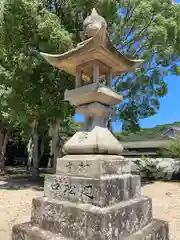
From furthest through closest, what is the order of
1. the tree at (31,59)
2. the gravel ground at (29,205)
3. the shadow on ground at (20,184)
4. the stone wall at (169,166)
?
the stone wall at (169,166)
the shadow on ground at (20,184)
the tree at (31,59)
the gravel ground at (29,205)

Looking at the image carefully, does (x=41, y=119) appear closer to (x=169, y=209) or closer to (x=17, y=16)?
(x=17, y=16)

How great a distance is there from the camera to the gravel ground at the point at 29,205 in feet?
16.0

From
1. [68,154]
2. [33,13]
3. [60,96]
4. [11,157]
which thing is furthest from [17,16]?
[11,157]

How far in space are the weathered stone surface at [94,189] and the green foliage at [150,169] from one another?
9127mm

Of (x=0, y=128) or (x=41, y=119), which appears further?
(x=0, y=128)

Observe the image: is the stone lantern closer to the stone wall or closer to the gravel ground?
the gravel ground

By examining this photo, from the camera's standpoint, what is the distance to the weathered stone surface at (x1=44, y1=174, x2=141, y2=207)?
2324mm

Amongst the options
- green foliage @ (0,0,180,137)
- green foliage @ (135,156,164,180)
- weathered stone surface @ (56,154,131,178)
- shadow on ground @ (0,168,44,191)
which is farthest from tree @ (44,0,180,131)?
weathered stone surface @ (56,154,131,178)

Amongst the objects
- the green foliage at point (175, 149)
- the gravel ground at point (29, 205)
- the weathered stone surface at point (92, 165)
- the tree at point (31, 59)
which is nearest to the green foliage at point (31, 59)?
the tree at point (31, 59)

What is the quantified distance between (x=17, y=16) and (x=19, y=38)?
755 mm

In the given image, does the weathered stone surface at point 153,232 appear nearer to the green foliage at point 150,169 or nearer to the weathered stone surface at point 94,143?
the weathered stone surface at point 94,143

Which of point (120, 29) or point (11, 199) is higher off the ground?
point (120, 29)

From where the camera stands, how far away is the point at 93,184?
235cm

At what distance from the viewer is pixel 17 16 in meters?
7.84
